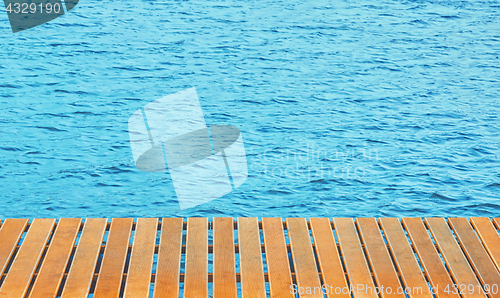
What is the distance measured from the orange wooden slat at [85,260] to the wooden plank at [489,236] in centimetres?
233

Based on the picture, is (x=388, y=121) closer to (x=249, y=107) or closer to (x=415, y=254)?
(x=249, y=107)

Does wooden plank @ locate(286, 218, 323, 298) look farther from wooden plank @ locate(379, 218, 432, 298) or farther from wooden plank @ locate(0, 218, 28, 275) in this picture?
wooden plank @ locate(0, 218, 28, 275)

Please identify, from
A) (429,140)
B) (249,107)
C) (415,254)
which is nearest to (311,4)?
(249,107)

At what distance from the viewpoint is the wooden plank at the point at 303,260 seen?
9.20 ft

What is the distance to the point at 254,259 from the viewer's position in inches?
119

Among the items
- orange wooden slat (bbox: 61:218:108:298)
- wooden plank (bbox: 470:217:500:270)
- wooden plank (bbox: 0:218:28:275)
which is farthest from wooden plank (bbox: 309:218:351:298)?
wooden plank (bbox: 0:218:28:275)

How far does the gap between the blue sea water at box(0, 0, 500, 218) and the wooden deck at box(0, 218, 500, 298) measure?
178cm

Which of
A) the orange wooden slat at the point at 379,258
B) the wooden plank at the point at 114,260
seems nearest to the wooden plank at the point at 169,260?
the wooden plank at the point at 114,260

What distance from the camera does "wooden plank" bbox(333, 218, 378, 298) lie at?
2822 mm

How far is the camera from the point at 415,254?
317cm

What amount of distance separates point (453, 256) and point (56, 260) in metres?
2.32

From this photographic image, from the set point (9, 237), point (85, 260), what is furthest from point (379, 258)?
point (9, 237)

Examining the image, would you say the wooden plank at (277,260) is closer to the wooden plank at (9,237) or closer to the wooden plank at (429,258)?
the wooden plank at (429,258)

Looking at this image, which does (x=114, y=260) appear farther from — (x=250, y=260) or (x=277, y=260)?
(x=277, y=260)
